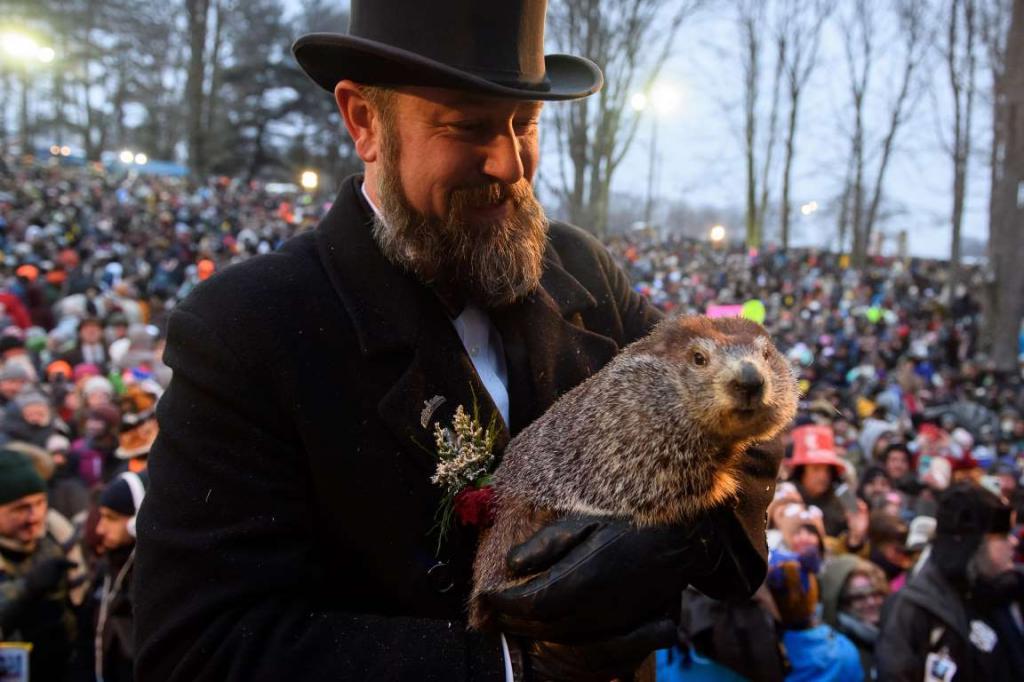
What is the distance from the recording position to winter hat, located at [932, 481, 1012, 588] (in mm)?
4328

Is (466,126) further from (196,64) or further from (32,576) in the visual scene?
(196,64)

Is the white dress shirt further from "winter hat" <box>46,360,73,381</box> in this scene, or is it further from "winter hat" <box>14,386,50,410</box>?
"winter hat" <box>46,360,73,381</box>

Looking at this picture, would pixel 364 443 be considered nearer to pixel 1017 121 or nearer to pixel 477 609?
pixel 477 609

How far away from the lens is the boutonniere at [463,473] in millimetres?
1918

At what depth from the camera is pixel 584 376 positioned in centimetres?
229

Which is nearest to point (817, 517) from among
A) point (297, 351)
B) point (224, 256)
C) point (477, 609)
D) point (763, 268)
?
point (477, 609)

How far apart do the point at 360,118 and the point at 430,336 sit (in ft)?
2.03

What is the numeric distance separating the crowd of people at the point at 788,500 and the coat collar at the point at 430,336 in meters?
0.64

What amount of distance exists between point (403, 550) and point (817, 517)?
379 centimetres

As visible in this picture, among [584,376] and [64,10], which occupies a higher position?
[64,10]

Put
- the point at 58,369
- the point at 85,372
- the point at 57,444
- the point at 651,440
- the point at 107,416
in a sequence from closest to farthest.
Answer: the point at 651,440, the point at 57,444, the point at 107,416, the point at 85,372, the point at 58,369

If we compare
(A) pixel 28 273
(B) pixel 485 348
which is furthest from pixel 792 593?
(A) pixel 28 273

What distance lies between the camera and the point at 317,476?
1.89 metres

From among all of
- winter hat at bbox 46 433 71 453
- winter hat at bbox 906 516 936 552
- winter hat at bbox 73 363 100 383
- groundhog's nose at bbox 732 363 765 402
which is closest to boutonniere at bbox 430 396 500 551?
groundhog's nose at bbox 732 363 765 402
